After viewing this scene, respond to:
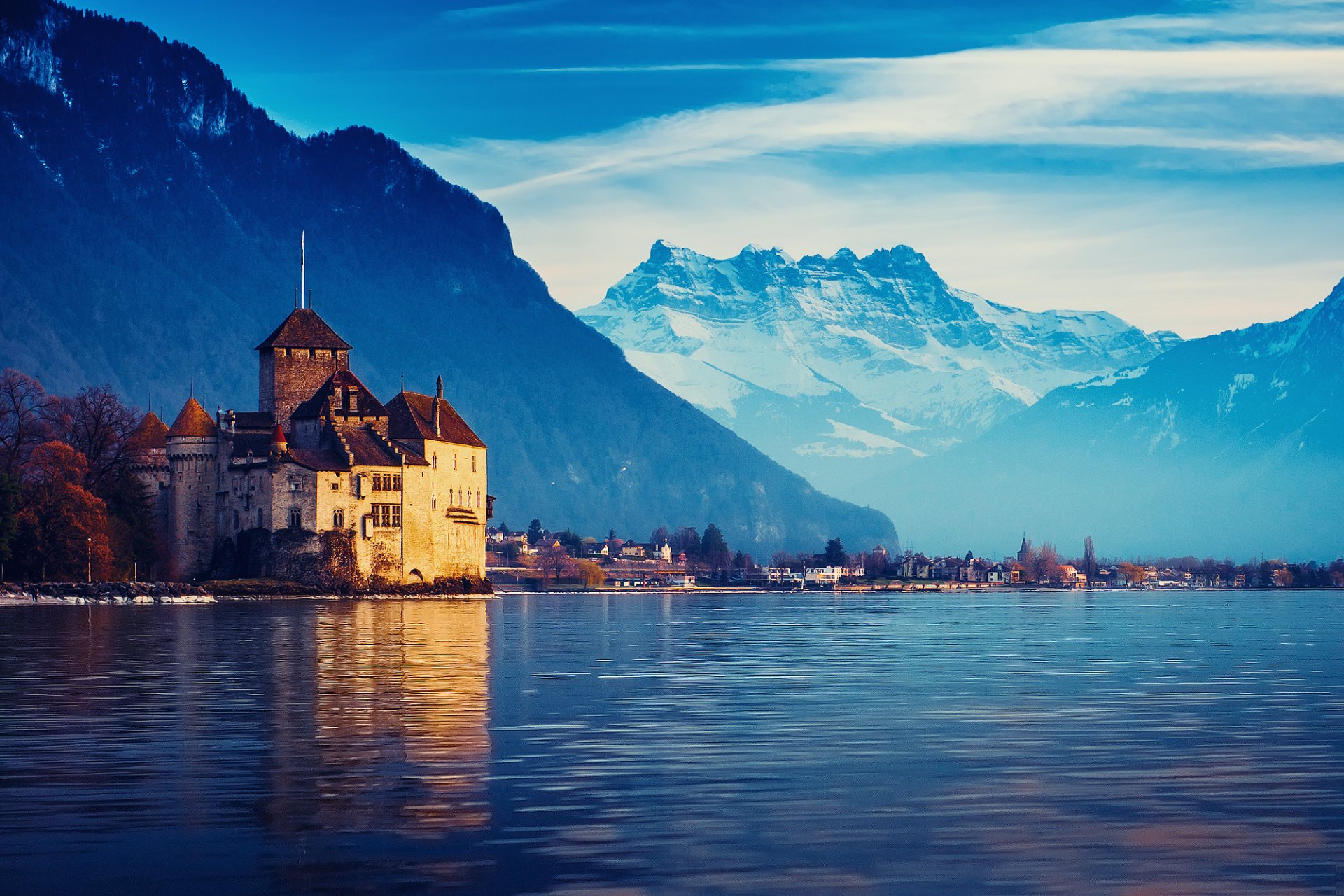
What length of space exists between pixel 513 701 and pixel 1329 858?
917 inches

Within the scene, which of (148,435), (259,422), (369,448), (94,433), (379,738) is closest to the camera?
(379,738)

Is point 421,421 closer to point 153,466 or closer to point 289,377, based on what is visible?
point 289,377

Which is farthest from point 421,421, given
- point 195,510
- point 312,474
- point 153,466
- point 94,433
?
point 94,433

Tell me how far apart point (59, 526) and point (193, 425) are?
24261mm

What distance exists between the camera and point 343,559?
430 feet

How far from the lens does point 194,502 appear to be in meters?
136

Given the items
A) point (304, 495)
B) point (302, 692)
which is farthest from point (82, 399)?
point (302, 692)

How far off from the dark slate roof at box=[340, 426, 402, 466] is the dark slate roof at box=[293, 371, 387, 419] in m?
1.56

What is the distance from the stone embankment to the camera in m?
109

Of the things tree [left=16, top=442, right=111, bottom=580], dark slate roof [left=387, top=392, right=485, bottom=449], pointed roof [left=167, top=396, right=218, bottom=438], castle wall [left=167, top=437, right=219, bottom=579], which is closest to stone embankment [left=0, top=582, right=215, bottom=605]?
tree [left=16, top=442, right=111, bottom=580]

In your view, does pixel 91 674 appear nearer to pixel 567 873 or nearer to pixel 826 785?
pixel 826 785

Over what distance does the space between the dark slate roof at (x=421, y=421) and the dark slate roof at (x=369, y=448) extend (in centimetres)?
254

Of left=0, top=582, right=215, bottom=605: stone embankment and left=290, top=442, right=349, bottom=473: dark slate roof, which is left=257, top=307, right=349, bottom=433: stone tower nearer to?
left=290, top=442, right=349, bottom=473: dark slate roof

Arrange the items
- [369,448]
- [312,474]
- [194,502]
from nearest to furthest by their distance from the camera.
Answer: [312,474], [369,448], [194,502]
